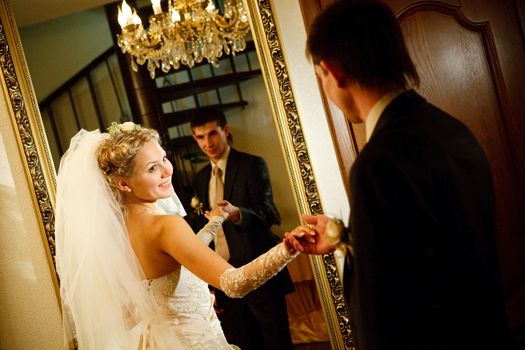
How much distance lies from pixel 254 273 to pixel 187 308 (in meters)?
0.41

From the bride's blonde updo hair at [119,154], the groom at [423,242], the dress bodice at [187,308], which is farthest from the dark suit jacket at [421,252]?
the bride's blonde updo hair at [119,154]

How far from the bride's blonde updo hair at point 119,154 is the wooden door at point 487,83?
0.82m

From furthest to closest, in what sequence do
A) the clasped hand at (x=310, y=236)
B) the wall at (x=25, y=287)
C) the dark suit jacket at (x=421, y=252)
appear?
the wall at (x=25, y=287) → the clasped hand at (x=310, y=236) → the dark suit jacket at (x=421, y=252)

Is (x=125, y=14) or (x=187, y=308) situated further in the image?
(x=125, y=14)

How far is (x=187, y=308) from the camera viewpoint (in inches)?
82.4

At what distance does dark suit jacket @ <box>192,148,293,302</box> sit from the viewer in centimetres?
224

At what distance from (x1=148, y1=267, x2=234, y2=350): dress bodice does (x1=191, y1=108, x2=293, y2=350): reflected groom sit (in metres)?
0.17

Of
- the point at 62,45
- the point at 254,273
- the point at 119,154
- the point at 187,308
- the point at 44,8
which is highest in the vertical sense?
the point at 44,8

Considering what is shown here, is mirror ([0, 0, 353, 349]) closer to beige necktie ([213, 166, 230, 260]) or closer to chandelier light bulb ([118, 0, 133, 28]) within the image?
beige necktie ([213, 166, 230, 260])

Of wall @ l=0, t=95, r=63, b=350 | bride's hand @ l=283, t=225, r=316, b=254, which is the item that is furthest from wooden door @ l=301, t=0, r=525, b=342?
wall @ l=0, t=95, r=63, b=350

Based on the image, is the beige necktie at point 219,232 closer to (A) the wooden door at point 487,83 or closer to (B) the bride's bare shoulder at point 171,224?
(B) the bride's bare shoulder at point 171,224

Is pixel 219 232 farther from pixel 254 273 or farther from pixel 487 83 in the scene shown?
pixel 487 83

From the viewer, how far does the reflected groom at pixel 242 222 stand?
2240 millimetres

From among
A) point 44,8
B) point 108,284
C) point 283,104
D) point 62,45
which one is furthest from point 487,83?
point 44,8
